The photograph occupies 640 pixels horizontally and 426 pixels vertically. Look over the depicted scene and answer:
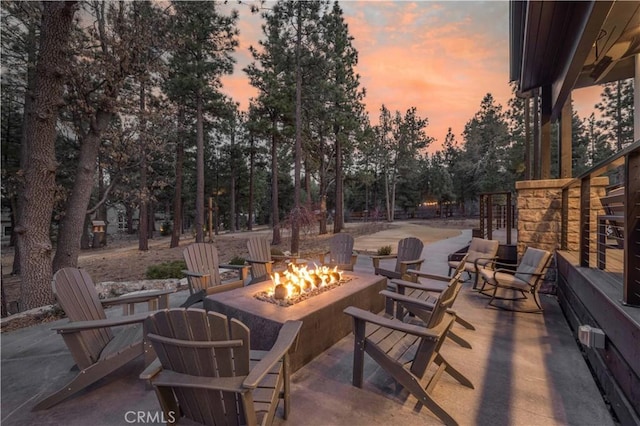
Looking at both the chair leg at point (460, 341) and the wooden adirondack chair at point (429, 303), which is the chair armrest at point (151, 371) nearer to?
the wooden adirondack chair at point (429, 303)

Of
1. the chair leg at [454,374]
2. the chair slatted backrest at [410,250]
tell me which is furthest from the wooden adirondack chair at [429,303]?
the chair slatted backrest at [410,250]

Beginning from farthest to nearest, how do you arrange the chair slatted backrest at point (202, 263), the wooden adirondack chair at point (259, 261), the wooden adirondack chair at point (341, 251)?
the wooden adirondack chair at point (341, 251), the wooden adirondack chair at point (259, 261), the chair slatted backrest at point (202, 263)

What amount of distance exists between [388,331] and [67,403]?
8.23 ft

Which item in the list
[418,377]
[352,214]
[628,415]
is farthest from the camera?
[352,214]

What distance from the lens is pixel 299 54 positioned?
31.7 ft

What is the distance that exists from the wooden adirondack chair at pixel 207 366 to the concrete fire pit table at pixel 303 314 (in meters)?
0.83

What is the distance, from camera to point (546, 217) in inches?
190

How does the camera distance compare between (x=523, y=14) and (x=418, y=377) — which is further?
(x=523, y=14)

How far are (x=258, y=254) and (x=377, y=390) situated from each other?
2.92 meters

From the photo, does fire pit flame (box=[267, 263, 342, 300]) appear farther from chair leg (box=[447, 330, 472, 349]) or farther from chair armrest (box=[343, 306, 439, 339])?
chair leg (box=[447, 330, 472, 349])

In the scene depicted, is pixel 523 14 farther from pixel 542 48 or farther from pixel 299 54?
pixel 299 54

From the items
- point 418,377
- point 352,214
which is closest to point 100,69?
point 418,377

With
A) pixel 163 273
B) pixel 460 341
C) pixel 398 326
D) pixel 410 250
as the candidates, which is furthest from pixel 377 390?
pixel 163 273

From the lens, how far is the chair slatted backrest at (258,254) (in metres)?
4.43
